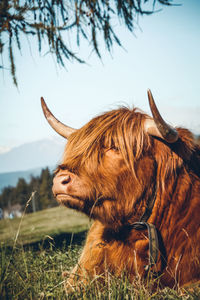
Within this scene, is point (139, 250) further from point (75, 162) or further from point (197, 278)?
point (75, 162)

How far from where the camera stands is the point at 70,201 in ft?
6.30

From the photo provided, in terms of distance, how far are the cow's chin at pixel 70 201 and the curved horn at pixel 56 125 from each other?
104cm

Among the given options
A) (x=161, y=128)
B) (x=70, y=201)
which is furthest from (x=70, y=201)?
(x=161, y=128)

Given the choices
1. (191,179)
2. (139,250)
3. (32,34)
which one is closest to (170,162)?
(191,179)

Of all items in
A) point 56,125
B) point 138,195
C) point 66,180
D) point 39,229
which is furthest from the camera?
point 39,229

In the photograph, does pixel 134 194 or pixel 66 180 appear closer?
pixel 66 180

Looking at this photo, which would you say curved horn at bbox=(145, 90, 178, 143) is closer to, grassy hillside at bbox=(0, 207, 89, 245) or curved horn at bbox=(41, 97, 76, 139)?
grassy hillside at bbox=(0, 207, 89, 245)

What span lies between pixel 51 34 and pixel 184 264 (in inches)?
127

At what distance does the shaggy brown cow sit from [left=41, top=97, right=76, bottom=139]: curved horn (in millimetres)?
583

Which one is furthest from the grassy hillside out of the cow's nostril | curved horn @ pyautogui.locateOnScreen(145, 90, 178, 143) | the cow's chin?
curved horn @ pyautogui.locateOnScreen(145, 90, 178, 143)

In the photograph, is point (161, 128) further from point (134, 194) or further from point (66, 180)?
point (66, 180)

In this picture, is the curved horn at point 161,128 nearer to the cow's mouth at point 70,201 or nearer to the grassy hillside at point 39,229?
the cow's mouth at point 70,201

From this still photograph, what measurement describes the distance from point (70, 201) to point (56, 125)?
1258 millimetres

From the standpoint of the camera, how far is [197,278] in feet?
6.33
